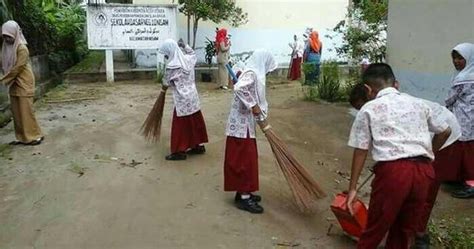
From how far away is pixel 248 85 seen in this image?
14.4ft

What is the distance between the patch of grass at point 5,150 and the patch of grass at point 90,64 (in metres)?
6.95

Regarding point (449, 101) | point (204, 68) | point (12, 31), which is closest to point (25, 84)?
point (12, 31)

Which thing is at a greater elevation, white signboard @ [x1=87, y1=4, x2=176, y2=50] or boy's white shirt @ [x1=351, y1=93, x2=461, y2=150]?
white signboard @ [x1=87, y1=4, x2=176, y2=50]

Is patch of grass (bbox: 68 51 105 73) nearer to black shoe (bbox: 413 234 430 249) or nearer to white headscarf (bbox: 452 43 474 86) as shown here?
white headscarf (bbox: 452 43 474 86)

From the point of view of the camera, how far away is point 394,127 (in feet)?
9.92

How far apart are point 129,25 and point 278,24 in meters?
5.01

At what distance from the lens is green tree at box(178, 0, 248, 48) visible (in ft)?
46.0

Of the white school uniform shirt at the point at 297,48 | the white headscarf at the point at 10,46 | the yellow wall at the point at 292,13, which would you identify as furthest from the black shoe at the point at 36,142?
the yellow wall at the point at 292,13

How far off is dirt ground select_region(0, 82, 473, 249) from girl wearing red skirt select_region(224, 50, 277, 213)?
0.20 m

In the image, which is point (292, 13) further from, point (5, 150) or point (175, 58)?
point (5, 150)

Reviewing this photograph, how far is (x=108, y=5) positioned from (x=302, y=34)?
6.11 metres

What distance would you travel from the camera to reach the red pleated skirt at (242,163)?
459 cm

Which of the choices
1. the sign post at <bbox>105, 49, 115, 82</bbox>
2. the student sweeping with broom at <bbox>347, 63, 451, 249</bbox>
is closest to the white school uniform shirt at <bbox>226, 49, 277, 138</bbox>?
the student sweeping with broom at <bbox>347, 63, 451, 249</bbox>

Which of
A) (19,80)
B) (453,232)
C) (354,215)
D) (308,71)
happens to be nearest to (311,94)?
(308,71)
